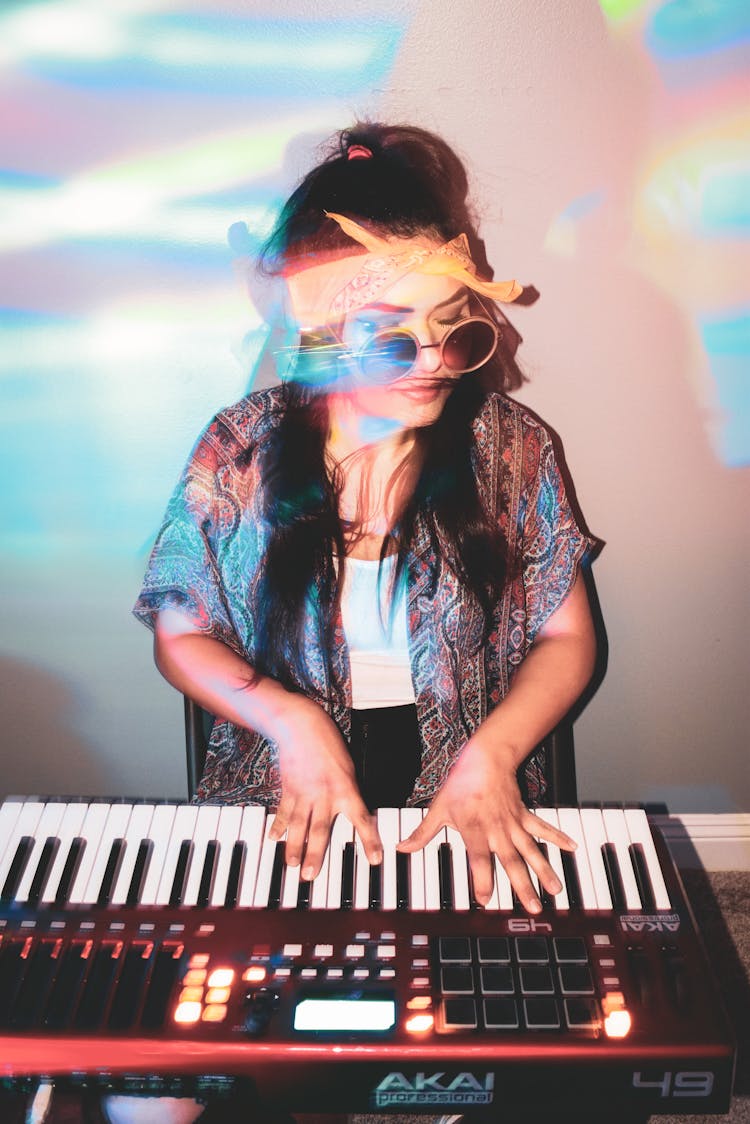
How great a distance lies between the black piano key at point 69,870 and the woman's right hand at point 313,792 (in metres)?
0.27

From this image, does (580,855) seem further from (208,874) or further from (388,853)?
(208,874)

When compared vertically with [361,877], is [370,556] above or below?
above

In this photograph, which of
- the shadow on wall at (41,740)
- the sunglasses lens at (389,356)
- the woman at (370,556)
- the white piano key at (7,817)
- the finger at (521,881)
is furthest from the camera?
the shadow on wall at (41,740)

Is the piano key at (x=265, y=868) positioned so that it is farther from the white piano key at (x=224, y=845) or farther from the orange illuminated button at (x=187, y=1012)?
the orange illuminated button at (x=187, y=1012)

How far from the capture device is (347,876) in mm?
1190

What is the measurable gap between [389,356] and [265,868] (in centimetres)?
82

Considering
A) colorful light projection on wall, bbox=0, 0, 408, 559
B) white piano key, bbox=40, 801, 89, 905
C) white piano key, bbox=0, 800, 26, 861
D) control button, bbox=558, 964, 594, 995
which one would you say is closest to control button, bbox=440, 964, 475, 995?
control button, bbox=558, 964, 594, 995

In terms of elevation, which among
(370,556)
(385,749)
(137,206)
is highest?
(137,206)

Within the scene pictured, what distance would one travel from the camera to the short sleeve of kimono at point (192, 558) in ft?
5.45

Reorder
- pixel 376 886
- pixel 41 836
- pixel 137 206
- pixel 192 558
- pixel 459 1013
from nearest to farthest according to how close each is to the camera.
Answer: pixel 459 1013 < pixel 376 886 < pixel 41 836 < pixel 192 558 < pixel 137 206

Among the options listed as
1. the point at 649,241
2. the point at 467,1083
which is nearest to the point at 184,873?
the point at 467,1083

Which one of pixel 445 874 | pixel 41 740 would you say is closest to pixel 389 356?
pixel 445 874

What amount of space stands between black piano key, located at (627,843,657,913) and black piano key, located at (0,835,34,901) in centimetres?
85

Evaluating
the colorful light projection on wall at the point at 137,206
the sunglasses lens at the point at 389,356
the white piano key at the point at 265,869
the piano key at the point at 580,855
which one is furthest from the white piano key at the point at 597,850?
the colorful light projection on wall at the point at 137,206
